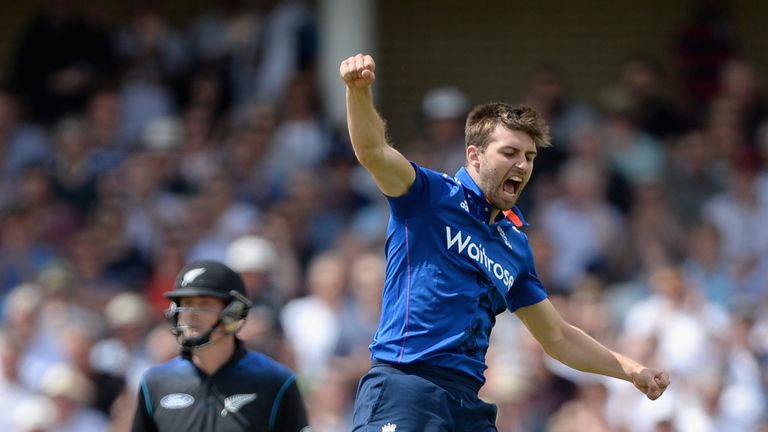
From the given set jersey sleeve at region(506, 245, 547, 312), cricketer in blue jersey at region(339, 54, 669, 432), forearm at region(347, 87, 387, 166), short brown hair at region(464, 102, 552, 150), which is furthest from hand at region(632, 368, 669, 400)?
forearm at region(347, 87, 387, 166)

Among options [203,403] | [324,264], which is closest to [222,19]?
[324,264]

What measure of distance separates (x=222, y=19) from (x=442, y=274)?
9.60 m

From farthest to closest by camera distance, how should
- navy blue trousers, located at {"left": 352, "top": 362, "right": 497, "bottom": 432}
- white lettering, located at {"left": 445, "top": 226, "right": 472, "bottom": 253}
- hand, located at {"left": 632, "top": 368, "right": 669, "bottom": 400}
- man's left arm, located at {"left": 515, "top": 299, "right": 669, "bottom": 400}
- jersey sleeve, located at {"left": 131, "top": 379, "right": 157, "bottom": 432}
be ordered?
jersey sleeve, located at {"left": 131, "top": 379, "right": 157, "bottom": 432} < man's left arm, located at {"left": 515, "top": 299, "right": 669, "bottom": 400} < hand, located at {"left": 632, "top": 368, "right": 669, "bottom": 400} < white lettering, located at {"left": 445, "top": 226, "right": 472, "bottom": 253} < navy blue trousers, located at {"left": 352, "top": 362, "right": 497, "bottom": 432}

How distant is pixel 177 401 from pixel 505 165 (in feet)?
6.16

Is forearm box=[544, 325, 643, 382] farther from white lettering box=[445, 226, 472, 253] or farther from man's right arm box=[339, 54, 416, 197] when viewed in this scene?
man's right arm box=[339, 54, 416, 197]

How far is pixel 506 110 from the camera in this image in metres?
5.89

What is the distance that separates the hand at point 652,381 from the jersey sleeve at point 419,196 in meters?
1.26

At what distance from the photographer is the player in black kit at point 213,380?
21.0ft

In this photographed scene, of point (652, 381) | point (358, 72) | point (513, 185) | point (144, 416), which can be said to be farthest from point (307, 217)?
point (358, 72)

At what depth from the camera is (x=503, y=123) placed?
5840 millimetres

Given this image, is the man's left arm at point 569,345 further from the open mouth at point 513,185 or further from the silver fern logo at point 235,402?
the silver fern logo at point 235,402

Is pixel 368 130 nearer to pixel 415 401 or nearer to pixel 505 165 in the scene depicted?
pixel 505 165

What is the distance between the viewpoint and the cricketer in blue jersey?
18.3ft

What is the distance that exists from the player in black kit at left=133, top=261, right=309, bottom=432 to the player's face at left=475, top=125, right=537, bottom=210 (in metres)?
1.37
